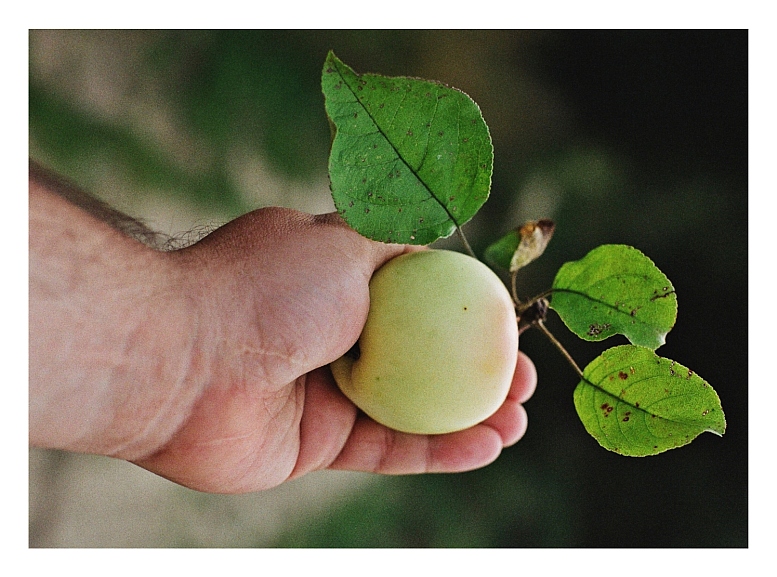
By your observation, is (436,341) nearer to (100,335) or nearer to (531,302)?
(531,302)

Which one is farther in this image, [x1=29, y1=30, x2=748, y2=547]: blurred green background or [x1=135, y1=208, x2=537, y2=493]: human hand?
[x1=29, y1=30, x2=748, y2=547]: blurred green background

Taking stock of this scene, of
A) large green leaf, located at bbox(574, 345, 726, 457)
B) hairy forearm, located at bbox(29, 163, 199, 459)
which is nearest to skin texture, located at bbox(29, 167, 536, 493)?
hairy forearm, located at bbox(29, 163, 199, 459)

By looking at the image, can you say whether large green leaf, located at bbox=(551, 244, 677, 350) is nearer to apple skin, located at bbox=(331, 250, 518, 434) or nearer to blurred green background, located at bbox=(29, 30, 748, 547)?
apple skin, located at bbox=(331, 250, 518, 434)

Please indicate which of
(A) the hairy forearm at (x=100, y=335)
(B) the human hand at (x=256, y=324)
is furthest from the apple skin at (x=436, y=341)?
(A) the hairy forearm at (x=100, y=335)

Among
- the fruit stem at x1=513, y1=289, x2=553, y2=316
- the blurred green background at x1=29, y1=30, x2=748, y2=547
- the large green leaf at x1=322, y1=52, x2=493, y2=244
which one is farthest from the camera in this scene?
the blurred green background at x1=29, y1=30, x2=748, y2=547

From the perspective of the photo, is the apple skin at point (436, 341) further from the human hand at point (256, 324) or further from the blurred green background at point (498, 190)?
the blurred green background at point (498, 190)
